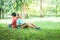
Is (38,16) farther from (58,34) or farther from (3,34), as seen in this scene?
Result: (3,34)

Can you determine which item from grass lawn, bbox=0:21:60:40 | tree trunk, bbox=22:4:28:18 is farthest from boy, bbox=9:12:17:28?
tree trunk, bbox=22:4:28:18

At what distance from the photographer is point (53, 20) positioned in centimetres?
627

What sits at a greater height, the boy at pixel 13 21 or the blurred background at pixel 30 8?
the blurred background at pixel 30 8

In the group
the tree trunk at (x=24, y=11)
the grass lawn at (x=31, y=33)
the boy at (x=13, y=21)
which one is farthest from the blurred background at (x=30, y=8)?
the grass lawn at (x=31, y=33)

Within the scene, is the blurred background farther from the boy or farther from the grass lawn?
the grass lawn

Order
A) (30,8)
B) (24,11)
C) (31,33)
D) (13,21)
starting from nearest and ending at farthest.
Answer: (31,33) < (13,21) < (24,11) < (30,8)

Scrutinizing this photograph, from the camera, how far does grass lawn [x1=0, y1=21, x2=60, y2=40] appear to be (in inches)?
199

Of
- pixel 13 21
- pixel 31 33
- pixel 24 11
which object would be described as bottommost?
pixel 31 33

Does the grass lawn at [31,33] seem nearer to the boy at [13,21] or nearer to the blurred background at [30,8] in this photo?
the boy at [13,21]

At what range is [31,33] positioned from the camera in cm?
530

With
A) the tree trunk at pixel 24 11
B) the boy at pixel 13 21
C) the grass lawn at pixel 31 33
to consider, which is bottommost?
the grass lawn at pixel 31 33

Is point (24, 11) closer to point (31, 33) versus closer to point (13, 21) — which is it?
point (13, 21)

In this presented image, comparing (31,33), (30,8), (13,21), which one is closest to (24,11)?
(30,8)

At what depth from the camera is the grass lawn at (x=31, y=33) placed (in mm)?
5056
